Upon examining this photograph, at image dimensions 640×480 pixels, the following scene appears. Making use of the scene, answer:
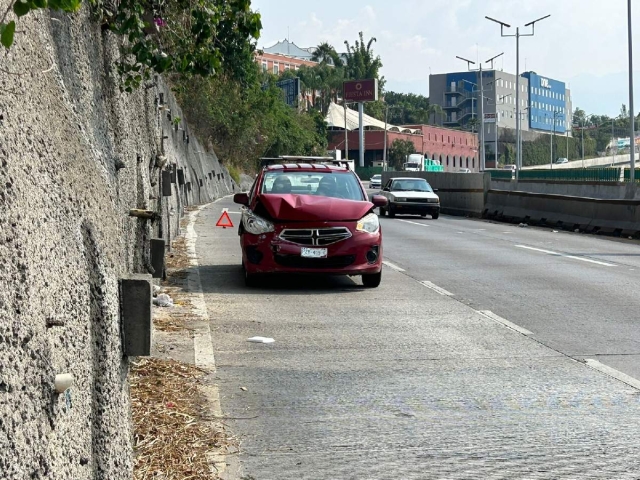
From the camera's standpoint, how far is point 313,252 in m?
13.9

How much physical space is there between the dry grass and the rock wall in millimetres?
706

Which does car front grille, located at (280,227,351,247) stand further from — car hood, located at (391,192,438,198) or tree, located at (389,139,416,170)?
tree, located at (389,139,416,170)

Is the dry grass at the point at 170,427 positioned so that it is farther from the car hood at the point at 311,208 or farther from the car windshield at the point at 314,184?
the car windshield at the point at 314,184

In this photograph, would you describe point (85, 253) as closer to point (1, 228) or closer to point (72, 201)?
Result: point (72, 201)

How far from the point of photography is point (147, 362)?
844 centimetres

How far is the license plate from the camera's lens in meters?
13.9

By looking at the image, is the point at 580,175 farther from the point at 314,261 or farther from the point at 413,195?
the point at 314,261

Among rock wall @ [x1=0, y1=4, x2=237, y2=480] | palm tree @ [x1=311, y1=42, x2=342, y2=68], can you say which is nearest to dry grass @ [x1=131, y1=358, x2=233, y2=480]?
rock wall @ [x1=0, y1=4, x2=237, y2=480]

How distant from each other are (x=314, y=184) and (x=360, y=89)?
401ft

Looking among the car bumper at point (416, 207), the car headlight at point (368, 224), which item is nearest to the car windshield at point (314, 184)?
the car headlight at point (368, 224)

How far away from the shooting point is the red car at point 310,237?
1391cm

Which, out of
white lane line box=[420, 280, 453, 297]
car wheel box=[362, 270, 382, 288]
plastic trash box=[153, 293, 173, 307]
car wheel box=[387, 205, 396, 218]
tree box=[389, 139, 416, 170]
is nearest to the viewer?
plastic trash box=[153, 293, 173, 307]

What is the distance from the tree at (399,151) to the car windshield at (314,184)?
4545 inches

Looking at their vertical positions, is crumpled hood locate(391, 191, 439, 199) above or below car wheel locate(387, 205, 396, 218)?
above
